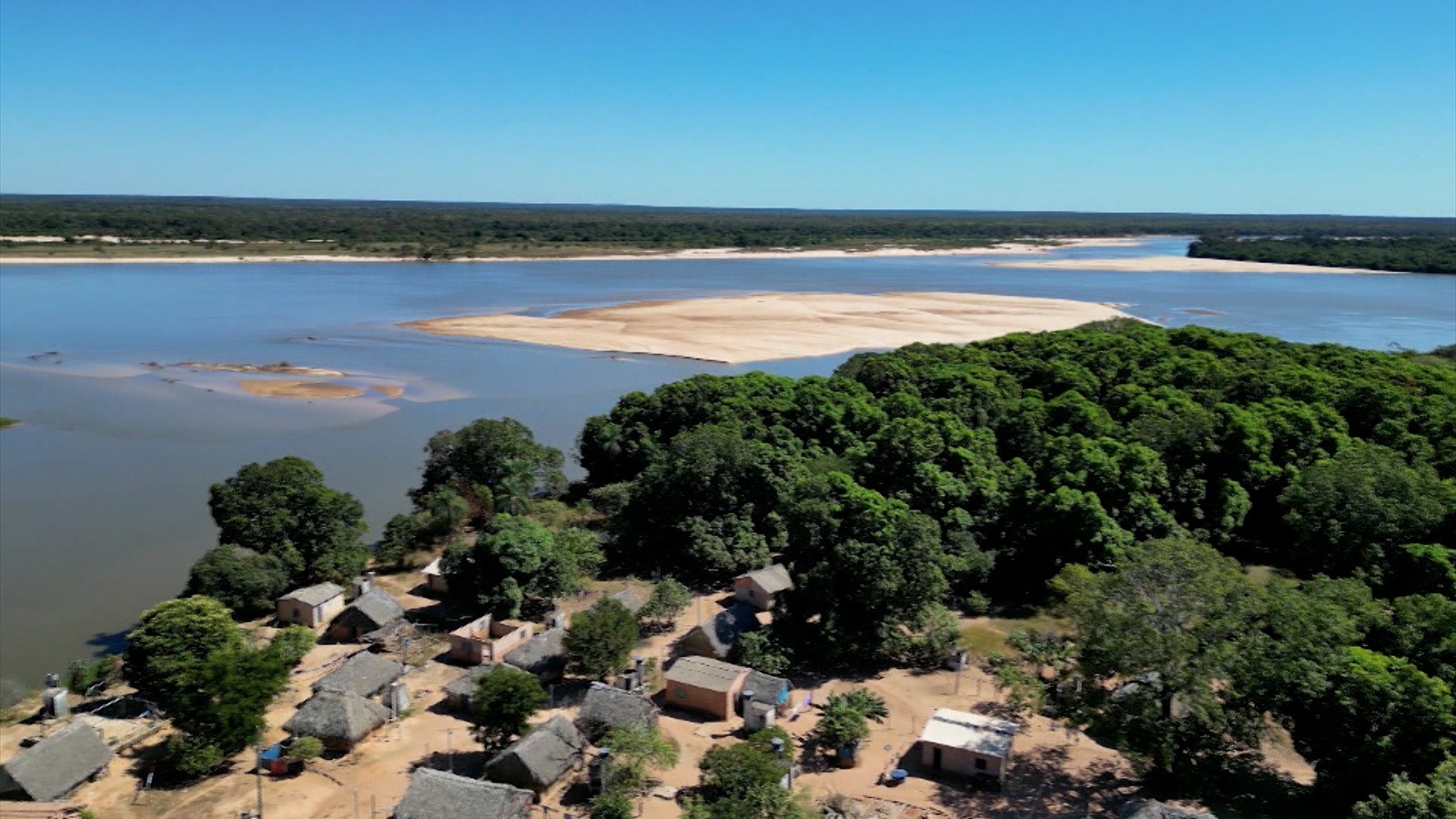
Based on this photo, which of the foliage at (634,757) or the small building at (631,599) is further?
the small building at (631,599)

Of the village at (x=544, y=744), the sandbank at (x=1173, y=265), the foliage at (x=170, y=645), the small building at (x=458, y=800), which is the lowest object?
the village at (x=544, y=744)

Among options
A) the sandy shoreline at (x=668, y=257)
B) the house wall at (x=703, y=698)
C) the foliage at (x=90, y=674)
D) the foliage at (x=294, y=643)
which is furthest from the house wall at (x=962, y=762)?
the sandy shoreline at (x=668, y=257)

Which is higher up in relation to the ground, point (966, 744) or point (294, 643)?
Answer: point (294, 643)

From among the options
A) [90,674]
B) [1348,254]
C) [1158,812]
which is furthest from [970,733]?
[1348,254]

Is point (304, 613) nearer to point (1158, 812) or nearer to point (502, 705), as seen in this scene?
point (502, 705)

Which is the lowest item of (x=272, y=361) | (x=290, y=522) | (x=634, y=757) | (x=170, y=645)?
(x=634, y=757)

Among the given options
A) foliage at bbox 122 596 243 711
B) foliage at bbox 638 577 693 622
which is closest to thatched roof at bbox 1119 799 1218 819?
foliage at bbox 638 577 693 622

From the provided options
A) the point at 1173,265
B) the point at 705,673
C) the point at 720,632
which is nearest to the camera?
the point at 705,673

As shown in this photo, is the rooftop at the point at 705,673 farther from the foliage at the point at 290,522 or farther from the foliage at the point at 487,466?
the foliage at the point at 487,466
